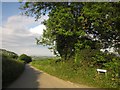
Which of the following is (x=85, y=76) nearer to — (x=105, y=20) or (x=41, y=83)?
(x=41, y=83)

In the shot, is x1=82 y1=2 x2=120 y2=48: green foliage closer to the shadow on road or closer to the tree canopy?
the tree canopy

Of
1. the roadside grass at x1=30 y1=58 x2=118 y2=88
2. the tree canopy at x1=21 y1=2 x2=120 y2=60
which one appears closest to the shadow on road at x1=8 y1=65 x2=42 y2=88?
the roadside grass at x1=30 y1=58 x2=118 y2=88

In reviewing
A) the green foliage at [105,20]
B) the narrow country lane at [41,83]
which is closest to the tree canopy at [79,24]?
the green foliage at [105,20]

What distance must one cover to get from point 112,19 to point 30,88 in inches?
396

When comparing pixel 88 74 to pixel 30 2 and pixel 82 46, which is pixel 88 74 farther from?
pixel 30 2

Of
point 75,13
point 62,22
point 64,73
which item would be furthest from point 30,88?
point 75,13

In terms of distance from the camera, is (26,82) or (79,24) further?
(79,24)

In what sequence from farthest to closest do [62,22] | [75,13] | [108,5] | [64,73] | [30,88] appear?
1. [75,13]
2. [62,22]
3. [64,73]
4. [108,5]
5. [30,88]

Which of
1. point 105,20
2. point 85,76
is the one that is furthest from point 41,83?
point 105,20

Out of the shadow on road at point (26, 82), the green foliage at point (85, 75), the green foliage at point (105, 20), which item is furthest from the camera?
the green foliage at point (105, 20)

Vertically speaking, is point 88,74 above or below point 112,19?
below

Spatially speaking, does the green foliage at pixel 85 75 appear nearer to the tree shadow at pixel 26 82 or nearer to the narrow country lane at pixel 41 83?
the narrow country lane at pixel 41 83

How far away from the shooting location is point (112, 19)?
2156 cm

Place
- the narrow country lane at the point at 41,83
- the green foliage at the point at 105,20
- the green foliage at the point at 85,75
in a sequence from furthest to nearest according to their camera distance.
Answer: the green foliage at the point at 105,20
the green foliage at the point at 85,75
the narrow country lane at the point at 41,83
